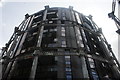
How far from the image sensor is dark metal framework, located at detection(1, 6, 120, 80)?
24.5 meters

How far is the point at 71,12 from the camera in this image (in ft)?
135

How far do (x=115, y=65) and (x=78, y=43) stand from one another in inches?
427

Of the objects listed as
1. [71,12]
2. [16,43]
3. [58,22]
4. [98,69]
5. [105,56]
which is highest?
[71,12]

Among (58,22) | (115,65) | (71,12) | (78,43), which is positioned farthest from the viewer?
(71,12)

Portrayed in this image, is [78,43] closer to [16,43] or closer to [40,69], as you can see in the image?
[40,69]

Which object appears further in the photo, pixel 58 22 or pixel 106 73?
pixel 58 22

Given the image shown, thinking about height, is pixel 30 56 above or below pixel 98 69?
above

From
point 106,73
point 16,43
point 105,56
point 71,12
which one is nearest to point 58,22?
point 71,12

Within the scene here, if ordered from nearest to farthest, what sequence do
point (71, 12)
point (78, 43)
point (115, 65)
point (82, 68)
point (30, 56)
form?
point (82, 68), point (30, 56), point (78, 43), point (115, 65), point (71, 12)

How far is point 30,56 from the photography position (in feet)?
88.7

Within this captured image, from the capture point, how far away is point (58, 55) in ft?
87.8

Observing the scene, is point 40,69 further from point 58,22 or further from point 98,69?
point 58,22

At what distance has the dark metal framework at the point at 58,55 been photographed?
964 inches

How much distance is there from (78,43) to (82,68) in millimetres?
6753
